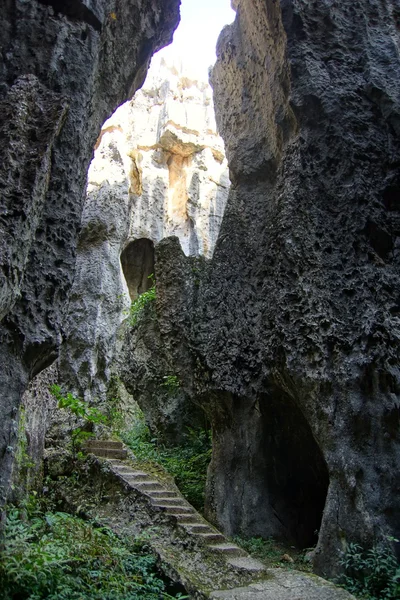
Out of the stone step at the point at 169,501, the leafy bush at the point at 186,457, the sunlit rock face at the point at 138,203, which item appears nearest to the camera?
the stone step at the point at 169,501

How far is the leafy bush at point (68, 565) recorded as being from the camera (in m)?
4.64

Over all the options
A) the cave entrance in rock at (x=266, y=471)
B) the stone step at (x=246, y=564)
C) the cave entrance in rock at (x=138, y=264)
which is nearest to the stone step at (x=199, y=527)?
the stone step at (x=246, y=564)

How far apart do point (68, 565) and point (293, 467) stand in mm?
4927

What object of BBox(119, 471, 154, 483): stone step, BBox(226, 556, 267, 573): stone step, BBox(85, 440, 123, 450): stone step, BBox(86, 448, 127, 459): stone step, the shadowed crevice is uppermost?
the shadowed crevice

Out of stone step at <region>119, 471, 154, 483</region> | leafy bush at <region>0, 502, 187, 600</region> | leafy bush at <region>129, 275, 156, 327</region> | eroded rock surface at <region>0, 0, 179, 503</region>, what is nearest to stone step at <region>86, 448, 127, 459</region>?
→ stone step at <region>119, 471, 154, 483</region>

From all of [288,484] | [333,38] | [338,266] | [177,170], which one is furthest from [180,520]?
[177,170]

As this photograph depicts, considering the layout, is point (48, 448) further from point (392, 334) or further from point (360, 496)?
point (392, 334)

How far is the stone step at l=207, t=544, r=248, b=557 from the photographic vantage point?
679 centimetres

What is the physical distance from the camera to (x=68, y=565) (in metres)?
Result: 5.21

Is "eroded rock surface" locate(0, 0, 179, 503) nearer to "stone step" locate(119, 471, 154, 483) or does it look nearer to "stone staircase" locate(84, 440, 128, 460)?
"stone step" locate(119, 471, 154, 483)

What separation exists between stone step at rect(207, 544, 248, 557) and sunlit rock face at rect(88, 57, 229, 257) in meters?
19.1

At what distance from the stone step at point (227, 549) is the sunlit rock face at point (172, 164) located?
1905 cm

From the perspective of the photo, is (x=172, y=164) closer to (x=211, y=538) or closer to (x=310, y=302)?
(x=310, y=302)

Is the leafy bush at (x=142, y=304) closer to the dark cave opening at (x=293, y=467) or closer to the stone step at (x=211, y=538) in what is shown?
the dark cave opening at (x=293, y=467)
